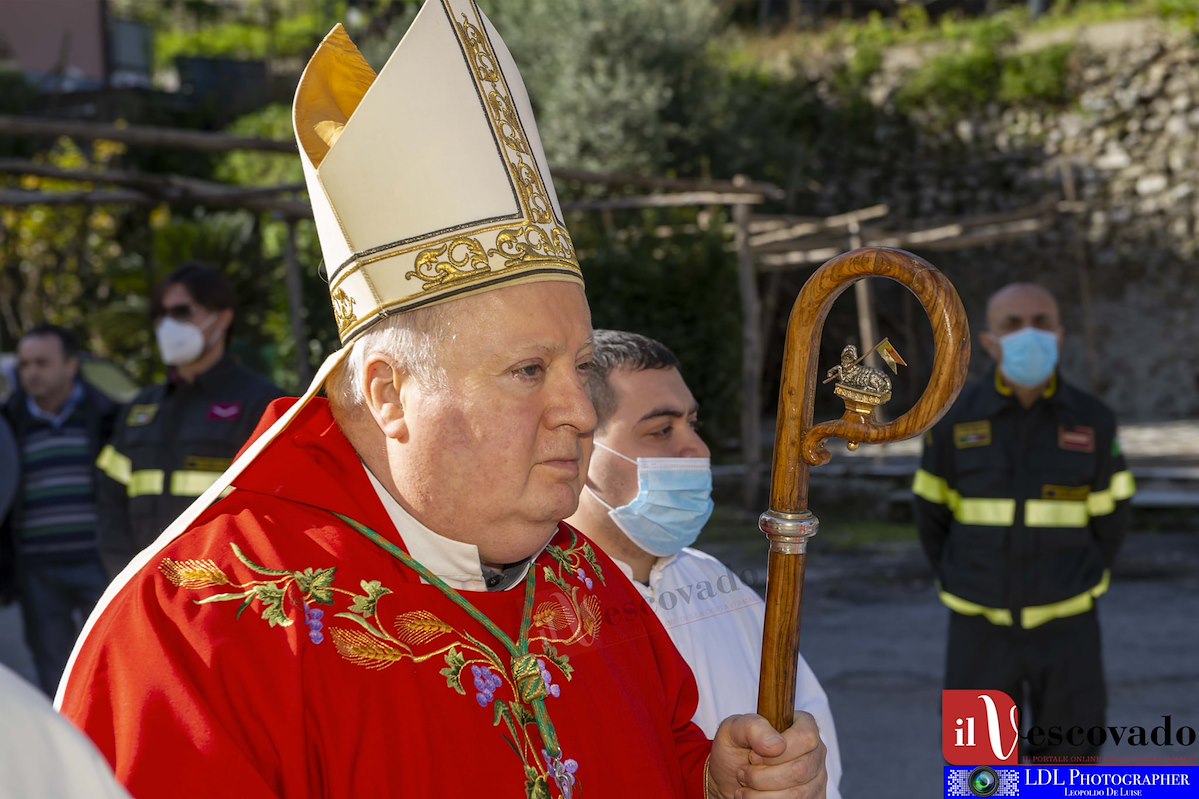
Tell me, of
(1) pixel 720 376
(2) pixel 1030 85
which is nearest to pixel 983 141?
(2) pixel 1030 85

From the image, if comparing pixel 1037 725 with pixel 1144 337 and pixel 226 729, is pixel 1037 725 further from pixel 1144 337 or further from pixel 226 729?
pixel 1144 337

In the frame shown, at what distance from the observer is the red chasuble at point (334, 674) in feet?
5.43

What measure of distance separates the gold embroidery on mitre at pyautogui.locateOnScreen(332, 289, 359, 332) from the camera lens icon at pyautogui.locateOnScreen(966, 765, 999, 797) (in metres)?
3.16

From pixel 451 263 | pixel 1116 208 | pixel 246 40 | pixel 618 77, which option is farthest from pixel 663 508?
pixel 246 40

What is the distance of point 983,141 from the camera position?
17500 mm

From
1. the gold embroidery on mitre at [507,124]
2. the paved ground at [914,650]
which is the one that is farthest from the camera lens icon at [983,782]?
the gold embroidery on mitre at [507,124]

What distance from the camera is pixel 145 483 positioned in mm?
5105

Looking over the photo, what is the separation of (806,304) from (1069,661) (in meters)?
3.61

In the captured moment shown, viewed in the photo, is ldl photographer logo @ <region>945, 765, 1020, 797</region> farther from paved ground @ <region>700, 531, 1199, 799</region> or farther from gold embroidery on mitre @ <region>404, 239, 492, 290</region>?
gold embroidery on mitre @ <region>404, 239, 492, 290</region>

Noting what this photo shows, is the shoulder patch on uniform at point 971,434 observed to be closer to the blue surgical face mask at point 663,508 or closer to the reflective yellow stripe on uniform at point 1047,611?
the reflective yellow stripe on uniform at point 1047,611

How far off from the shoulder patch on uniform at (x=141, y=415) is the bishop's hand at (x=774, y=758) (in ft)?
12.4

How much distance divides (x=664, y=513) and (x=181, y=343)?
2784 millimetres

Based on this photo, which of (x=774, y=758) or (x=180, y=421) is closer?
(x=774, y=758)

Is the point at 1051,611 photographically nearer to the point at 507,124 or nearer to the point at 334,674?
the point at 507,124
